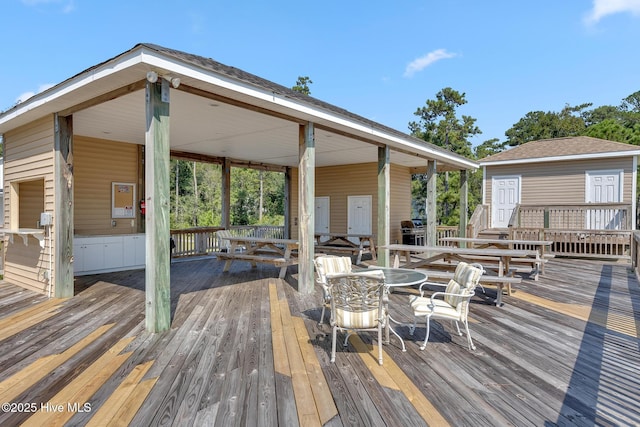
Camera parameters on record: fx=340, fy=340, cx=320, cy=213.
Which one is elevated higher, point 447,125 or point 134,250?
point 447,125

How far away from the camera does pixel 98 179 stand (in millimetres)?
7676

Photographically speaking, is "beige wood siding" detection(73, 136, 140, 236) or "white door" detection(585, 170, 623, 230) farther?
"white door" detection(585, 170, 623, 230)

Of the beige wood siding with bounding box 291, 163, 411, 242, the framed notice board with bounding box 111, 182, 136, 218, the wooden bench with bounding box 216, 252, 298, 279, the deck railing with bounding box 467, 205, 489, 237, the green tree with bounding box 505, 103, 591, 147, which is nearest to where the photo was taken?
the wooden bench with bounding box 216, 252, 298, 279

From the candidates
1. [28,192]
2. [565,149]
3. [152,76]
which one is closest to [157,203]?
[152,76]

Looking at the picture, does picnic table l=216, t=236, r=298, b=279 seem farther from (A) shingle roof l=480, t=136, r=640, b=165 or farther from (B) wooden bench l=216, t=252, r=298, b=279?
(A) shingle roof l=480, t=136, r=640, b=165

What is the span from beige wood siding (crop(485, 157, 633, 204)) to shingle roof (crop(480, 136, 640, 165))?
1.20 ft

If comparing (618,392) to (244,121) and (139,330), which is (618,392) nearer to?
(139,330)

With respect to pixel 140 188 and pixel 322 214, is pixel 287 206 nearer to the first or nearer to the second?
pixel 322 214

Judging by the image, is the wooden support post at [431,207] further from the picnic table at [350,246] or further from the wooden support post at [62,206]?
the wooden support post at [62,206]

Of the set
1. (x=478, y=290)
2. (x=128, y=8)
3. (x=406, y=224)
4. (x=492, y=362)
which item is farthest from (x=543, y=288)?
(x=128, y=8)

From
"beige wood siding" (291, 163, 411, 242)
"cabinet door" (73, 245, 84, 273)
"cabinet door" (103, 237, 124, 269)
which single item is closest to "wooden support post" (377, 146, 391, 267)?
"beige wood siding" (291, 163, 411, 242)

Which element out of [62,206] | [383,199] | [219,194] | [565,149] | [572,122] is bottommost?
[62,206]

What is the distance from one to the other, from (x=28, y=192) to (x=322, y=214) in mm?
8593

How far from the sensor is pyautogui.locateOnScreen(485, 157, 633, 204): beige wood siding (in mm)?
11039
